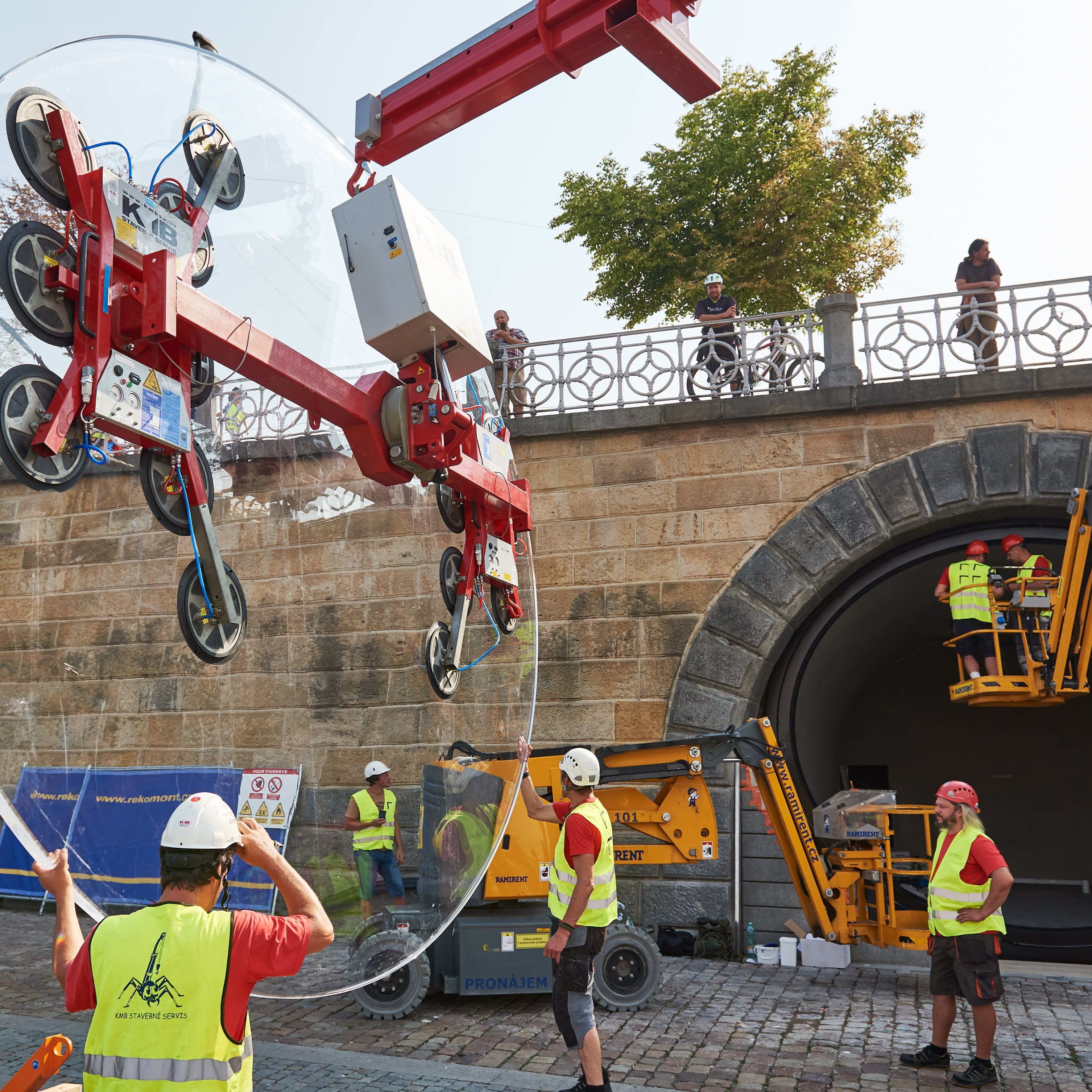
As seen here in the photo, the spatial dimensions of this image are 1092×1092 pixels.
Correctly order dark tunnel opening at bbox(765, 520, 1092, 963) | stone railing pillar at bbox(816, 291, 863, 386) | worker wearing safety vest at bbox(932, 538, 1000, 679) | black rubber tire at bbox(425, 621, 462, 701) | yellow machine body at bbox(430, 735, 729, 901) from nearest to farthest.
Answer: black rubber tire at bbox(425, 621, 462, 701) < yellow machine body at bbox(430, 735, 729, 901) < worker wearing safety vest at bbox(932, 538, 1000, 679) < stone railing pillar at bbox(816, 291, 863, 386) < dark tunnel opening at bbox(765, 520, 1092, 963)

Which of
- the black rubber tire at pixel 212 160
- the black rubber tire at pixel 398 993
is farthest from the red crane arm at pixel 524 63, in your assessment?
the black rubber tire at pixel 398 993

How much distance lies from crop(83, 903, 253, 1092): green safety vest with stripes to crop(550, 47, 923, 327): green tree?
18.8m

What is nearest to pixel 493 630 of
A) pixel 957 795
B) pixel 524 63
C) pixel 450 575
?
pixel 450 575

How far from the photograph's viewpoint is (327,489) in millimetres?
3201

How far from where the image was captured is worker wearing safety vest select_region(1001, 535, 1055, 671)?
9.29 meters

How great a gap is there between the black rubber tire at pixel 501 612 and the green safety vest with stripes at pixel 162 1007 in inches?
64.1

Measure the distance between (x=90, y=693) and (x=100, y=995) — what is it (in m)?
0.80

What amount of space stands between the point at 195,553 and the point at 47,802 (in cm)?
80

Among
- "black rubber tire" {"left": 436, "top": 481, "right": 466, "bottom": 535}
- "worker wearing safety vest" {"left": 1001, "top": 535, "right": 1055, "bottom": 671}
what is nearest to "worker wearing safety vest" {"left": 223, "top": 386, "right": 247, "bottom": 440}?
"black rubber tire" {"left": 436, "top": 481, "right": 466, "bottom": 535}

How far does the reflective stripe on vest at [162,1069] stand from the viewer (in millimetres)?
2355

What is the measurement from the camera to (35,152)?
98.5 inches

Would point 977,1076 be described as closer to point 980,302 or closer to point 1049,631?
point 1049,631

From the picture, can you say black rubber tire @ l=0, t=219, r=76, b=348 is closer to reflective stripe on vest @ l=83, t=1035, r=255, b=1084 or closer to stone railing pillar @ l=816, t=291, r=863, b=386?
reflective stripe on vest @ l=83, t=1035, r=255, b=1084

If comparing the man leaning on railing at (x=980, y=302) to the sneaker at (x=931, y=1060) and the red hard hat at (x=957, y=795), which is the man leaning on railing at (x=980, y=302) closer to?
the red hard hat at (x=957, y=795)
